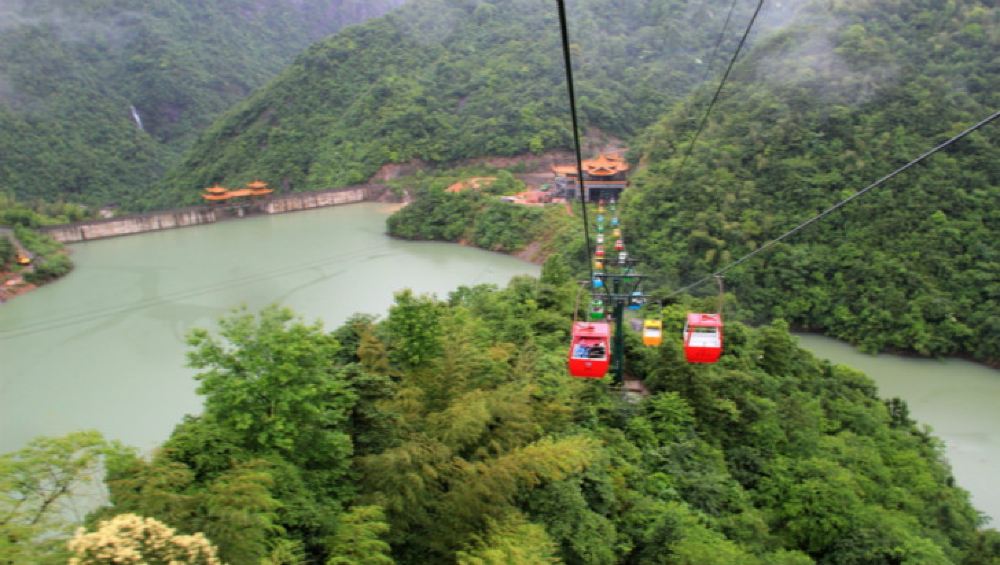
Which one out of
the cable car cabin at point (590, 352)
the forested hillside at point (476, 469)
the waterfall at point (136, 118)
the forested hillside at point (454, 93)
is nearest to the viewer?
the forested hillside at point (476, 469)

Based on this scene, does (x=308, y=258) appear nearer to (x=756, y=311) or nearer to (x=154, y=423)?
(x=154, y=423)

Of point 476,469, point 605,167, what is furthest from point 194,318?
point 605,167

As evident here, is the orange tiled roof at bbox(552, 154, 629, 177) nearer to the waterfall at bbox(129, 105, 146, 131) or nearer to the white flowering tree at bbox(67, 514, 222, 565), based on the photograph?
the white flowering tree at bbox(67, 514, 222, 565)

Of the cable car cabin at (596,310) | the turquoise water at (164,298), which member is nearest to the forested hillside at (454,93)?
the turquoise water at (164,298)

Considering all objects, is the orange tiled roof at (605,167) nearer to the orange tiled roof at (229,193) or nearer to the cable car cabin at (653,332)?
the orange tiled roof at (229,193)

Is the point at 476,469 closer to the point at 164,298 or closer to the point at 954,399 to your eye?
the point at 954,399
